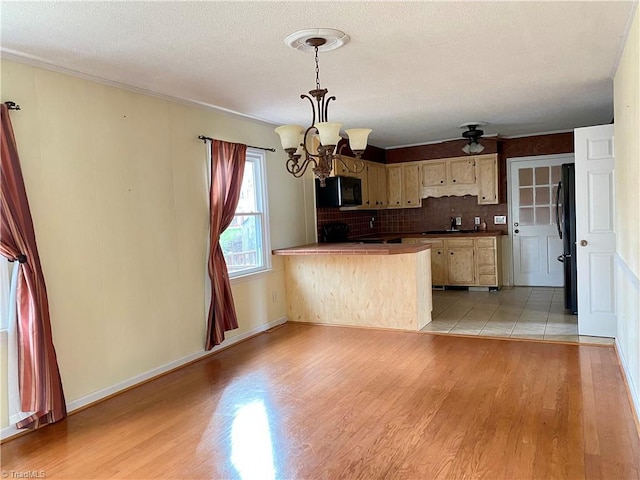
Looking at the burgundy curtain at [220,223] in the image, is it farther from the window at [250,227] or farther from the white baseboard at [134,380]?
the window at [250,227]

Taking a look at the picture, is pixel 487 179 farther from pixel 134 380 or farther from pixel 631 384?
pixel 134 380

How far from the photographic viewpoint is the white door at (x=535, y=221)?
730 centimetres

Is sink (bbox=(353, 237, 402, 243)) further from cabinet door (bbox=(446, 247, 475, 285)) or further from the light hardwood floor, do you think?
the light hardwood floor

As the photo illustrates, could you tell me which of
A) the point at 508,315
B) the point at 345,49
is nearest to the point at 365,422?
the point at 345,49

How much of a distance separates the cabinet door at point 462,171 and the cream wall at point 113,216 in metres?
4.10

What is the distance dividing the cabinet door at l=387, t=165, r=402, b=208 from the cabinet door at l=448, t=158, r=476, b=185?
85 centimetres

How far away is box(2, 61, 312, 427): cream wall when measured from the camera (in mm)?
3213

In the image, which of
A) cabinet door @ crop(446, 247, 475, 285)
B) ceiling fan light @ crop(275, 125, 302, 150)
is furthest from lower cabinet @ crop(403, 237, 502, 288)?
ceiling fan light @ crop(275, 125, 302, 150)

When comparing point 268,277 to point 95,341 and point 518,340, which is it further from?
point 518,340

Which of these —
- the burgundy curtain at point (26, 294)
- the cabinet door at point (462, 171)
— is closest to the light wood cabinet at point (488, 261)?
the cabinet door at point (462, 171)

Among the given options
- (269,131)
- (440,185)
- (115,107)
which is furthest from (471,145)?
(115,107)

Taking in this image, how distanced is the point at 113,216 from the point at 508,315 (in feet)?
14.4

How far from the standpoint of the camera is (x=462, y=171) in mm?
7578

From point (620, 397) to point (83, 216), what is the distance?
3.88 m
